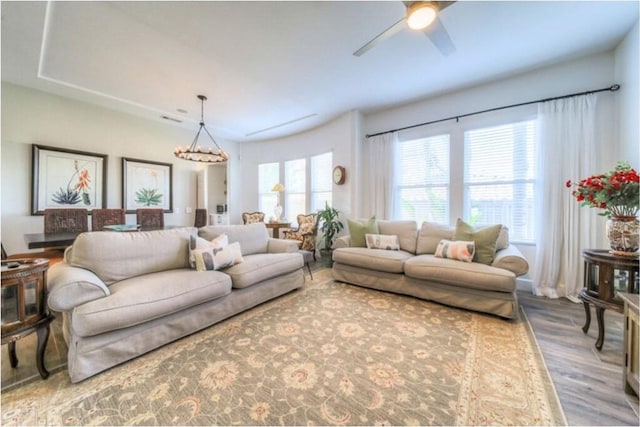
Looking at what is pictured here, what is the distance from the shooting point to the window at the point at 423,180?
12.6 ft

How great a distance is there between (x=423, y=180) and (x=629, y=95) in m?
2.21

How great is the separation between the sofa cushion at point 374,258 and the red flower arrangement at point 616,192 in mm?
1710

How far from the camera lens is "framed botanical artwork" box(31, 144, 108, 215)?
3680 mm

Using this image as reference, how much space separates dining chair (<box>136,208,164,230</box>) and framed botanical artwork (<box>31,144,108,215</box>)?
795 millimetres

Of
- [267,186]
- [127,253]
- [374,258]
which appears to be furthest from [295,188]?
[127,253]

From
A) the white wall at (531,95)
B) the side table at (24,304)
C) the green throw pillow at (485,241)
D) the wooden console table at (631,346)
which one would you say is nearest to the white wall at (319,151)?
the white wall at (531,95)

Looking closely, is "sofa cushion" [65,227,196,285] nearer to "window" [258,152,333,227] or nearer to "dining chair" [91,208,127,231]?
"dining chair" [91,208,127,231]

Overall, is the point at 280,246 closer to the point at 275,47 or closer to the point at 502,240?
the point at 275,47

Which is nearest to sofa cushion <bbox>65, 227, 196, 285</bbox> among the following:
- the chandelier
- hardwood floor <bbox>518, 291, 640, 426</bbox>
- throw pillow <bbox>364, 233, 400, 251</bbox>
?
the chandelier

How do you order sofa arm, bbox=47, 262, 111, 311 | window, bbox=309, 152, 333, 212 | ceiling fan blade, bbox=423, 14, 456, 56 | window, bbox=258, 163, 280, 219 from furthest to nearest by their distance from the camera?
window, bbox=258, 163, 280, 219, window, bbox=309, 152, 333, 212, ceiling fan blade, bbox=423, 14, 456, 56, sofa arm, bbox=47, 262, 111, 311

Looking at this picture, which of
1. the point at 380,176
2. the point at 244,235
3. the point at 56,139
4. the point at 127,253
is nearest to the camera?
the point at 127,253

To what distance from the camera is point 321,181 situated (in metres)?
5.27

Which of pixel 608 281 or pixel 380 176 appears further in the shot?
pixel 380 176

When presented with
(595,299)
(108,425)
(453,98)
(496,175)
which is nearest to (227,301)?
(108,425)
